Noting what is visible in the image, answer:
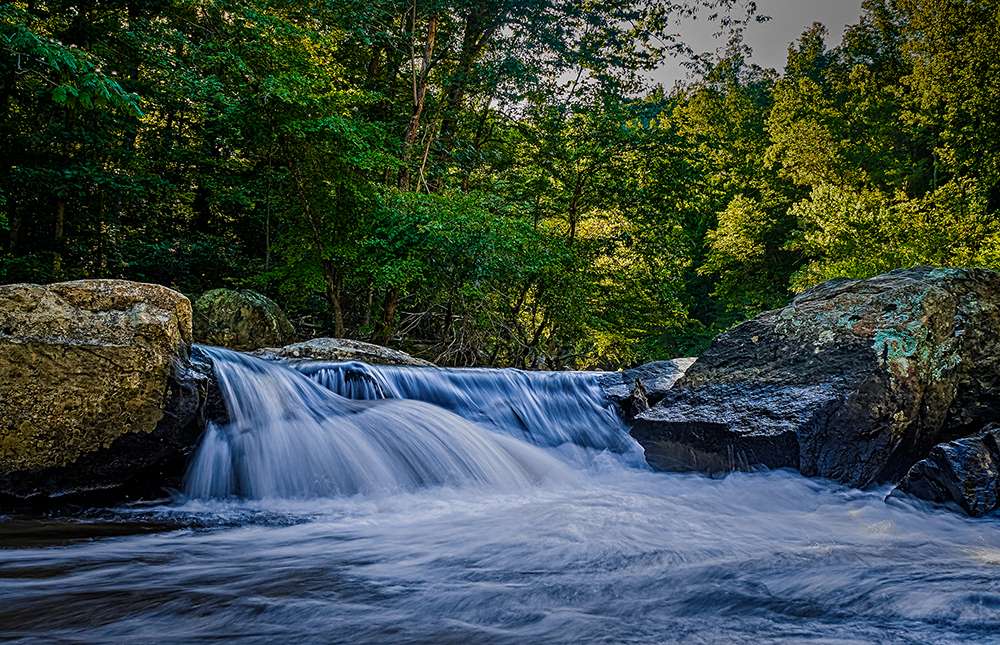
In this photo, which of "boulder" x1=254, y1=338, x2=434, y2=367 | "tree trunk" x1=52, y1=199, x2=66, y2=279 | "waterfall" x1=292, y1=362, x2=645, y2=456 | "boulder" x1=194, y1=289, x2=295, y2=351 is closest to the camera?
"waterfall" x1=292, y1=362, x2=645, y2=456

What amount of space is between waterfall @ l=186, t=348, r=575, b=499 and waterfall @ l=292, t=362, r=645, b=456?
1.37 feet

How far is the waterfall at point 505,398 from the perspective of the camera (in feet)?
21.6

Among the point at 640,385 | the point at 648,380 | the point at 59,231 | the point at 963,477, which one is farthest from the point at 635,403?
the point at 59,231

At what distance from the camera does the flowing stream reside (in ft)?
6.74

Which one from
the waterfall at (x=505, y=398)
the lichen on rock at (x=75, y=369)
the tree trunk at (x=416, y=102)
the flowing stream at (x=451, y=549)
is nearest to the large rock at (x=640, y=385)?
the waterfall at (x=505, y=398)

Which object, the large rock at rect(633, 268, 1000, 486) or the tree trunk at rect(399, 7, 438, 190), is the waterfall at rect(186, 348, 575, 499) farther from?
the tree trunk at rect(399, 7, 438, 190)

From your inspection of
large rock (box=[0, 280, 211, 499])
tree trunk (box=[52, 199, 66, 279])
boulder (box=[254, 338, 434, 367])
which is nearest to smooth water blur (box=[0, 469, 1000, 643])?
large rock (box=[0, 280, 211, 499])

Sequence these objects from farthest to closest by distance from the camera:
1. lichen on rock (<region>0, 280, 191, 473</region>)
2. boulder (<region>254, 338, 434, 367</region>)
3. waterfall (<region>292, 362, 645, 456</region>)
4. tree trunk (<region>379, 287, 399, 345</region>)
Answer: tree trunk (<region>379, 287, 399, 345</region>) → boulder (<region>254, 338, 434, 367</region>) → waterfall (<region>292, 362, 645, 456</region>) → lichen on rock (<region>0, 280, 191, 473</region>)

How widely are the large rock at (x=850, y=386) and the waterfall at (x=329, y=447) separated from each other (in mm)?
1439

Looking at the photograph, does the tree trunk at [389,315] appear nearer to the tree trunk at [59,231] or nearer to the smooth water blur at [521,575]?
the tree trunk at [59,231]

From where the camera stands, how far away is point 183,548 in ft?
10.2

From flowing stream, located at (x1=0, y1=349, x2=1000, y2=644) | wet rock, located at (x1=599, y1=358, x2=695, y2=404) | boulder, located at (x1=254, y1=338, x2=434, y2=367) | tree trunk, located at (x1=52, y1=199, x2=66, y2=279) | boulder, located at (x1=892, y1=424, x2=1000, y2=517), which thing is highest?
tree trunk, located at (x1=52, y1=199, x2=66, y2=279)

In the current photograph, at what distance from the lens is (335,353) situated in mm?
7574

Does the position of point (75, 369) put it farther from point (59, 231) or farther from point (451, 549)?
point (59, 231)
